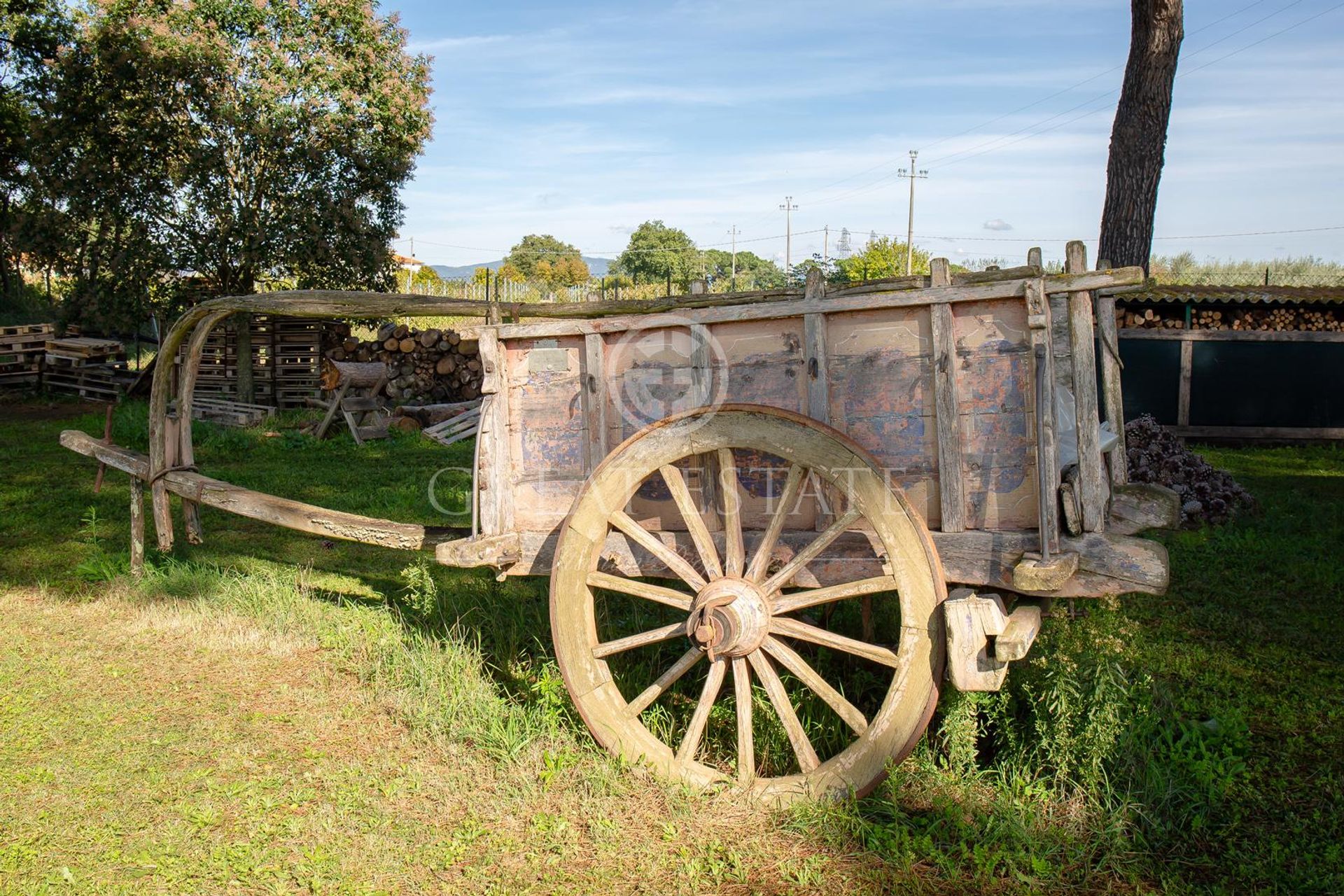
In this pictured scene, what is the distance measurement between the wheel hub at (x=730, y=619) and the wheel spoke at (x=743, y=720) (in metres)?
0.06

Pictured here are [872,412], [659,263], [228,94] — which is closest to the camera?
[872,412]

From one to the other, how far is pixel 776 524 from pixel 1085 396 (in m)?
1.01

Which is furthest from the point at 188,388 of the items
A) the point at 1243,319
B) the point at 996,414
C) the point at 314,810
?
the point at 1243,319

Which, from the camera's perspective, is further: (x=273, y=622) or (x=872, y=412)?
(x=273, y=622)

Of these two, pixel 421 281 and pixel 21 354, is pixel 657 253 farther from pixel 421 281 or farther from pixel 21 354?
pixel 21 354

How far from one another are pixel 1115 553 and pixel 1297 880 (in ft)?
3.42

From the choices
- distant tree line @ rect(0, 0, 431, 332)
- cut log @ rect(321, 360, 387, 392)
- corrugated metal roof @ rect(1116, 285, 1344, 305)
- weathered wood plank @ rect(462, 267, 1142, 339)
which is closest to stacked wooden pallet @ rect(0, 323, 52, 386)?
distant tree line @ rect(0, 0, 431, 332)

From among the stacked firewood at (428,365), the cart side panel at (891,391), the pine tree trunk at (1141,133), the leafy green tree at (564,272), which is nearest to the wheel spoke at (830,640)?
the cart side panel at (891,391)

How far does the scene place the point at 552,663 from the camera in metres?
4.14

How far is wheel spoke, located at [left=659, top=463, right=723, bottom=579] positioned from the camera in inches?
124

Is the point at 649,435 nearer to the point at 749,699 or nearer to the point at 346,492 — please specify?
the point at 749,699

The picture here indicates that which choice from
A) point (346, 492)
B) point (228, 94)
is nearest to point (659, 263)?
point (228, 94)

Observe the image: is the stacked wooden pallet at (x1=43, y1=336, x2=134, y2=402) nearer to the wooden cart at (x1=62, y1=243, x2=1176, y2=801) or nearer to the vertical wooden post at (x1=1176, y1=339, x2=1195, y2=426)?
the wooden cart at (x1=62, y1=243, x2=1176, y2=801)

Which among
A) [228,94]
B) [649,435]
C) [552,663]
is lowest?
[552,663]
